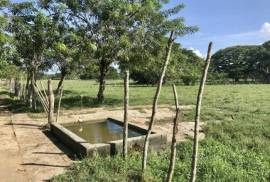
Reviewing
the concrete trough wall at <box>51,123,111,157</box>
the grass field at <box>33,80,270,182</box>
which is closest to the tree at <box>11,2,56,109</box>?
the concrete trough wall at <box>51,123,111,157</box>

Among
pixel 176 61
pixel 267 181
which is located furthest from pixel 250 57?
pixel 267 181

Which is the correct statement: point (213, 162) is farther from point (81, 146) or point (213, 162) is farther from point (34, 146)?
point (34, 146)

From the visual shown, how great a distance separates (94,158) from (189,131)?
164 inches

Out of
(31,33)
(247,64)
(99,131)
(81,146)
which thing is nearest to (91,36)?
(31,33)

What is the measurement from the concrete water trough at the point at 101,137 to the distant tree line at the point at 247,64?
5202 centimetres

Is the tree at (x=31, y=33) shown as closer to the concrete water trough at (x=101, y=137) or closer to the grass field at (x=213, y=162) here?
the concrete water trough at (x=101, y=137)

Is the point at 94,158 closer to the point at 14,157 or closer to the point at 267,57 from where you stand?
the point at 14,157

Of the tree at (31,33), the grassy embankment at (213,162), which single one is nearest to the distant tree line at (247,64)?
the tree at (31,33)

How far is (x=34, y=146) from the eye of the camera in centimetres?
866

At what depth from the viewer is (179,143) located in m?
8.56

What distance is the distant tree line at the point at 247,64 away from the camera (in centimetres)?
6291

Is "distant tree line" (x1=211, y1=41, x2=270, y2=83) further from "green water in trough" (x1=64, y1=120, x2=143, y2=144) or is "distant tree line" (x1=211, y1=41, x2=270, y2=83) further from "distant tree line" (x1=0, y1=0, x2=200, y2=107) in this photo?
"green water in trough" (x1=64, y1=120, x2=143, y2=144)

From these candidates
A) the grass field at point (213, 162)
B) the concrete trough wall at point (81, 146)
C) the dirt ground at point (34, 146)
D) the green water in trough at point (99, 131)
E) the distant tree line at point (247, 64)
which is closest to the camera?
the grass field at point (213, 162)

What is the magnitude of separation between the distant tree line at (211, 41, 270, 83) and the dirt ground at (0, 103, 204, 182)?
50840 mm
